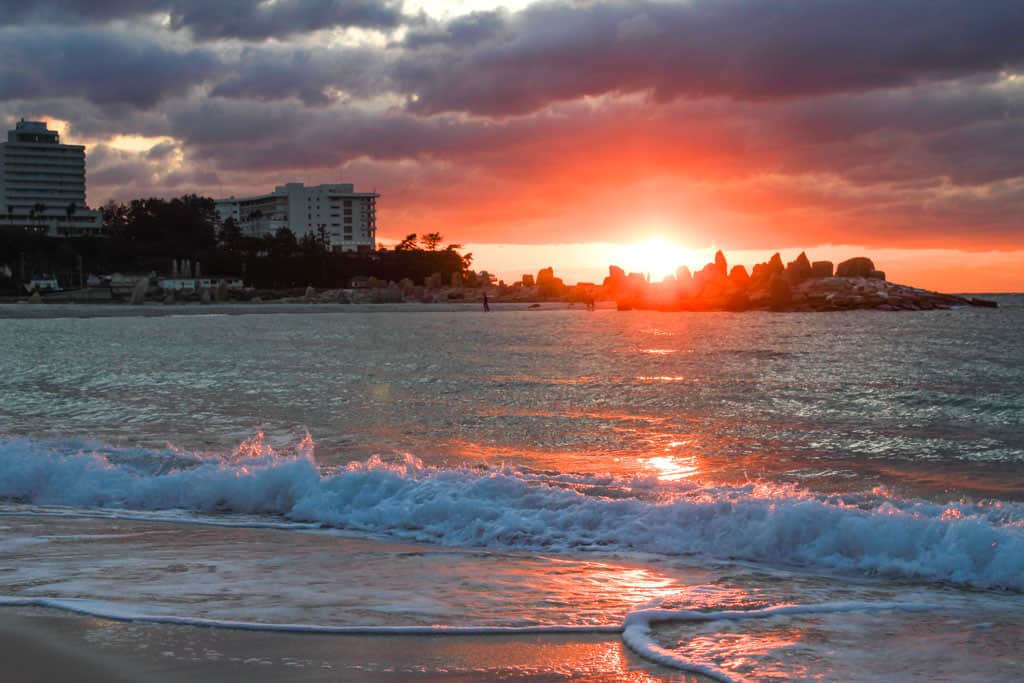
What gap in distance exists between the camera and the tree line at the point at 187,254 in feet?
496

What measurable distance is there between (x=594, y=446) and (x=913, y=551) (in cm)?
714

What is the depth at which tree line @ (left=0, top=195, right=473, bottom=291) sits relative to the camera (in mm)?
151125

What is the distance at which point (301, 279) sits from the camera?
164375 mm

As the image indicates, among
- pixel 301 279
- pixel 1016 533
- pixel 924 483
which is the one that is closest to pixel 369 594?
pixel 1016 533

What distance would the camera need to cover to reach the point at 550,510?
875 centimetres

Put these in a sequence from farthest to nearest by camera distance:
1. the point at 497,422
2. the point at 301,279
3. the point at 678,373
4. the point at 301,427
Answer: the point at 301,279, the point at 678,373, the point at 497,422, the point at 301,427

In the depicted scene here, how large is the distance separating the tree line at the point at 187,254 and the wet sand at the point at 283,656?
154939 millimetres

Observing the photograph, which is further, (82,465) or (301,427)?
(301,427)

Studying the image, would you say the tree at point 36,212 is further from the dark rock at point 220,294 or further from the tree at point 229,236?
the dark rock at point 220,294

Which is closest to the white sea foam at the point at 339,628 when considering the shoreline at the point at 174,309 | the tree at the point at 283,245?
the shoreline at the point at 174,309

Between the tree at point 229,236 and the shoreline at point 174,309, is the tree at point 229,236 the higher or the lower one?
the higher one

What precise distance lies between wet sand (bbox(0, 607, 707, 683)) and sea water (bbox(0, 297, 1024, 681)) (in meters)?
0.20

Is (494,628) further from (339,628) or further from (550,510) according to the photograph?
(550,510)

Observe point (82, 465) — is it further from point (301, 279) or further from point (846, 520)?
point (301, 279)
